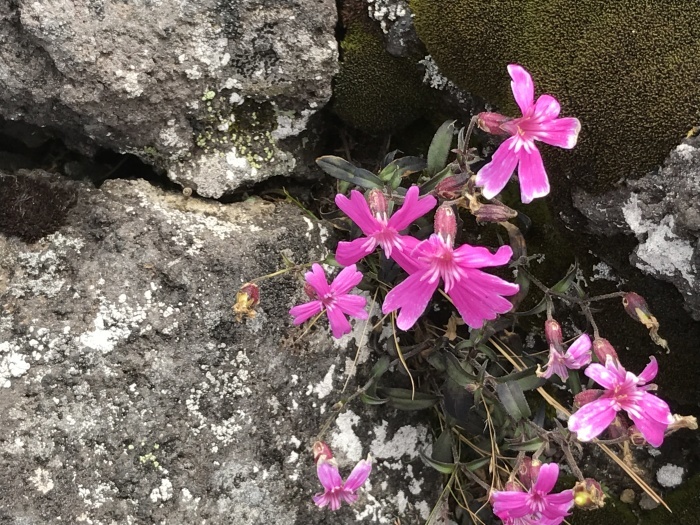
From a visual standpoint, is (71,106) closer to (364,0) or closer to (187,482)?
(364,0)

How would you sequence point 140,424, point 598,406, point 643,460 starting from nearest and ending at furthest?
1. point 598,406
2. point 140,424
3. point 643,460

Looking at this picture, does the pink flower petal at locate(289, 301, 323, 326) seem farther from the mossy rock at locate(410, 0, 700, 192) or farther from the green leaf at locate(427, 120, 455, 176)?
the mossy rock at locate(410, 0, 700, 192)

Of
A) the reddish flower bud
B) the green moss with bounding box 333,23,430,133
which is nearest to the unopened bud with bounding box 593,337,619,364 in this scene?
the reddish flower bud

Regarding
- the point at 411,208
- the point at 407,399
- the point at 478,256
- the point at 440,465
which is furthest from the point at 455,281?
the point at 440,465

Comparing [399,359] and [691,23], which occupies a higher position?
[691,23]

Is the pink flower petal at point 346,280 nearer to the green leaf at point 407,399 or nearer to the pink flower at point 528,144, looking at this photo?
the pink flower at point 528,144

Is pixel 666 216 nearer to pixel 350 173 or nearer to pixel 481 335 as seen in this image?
pixel 481 335

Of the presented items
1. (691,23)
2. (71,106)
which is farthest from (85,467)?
(691,23)
